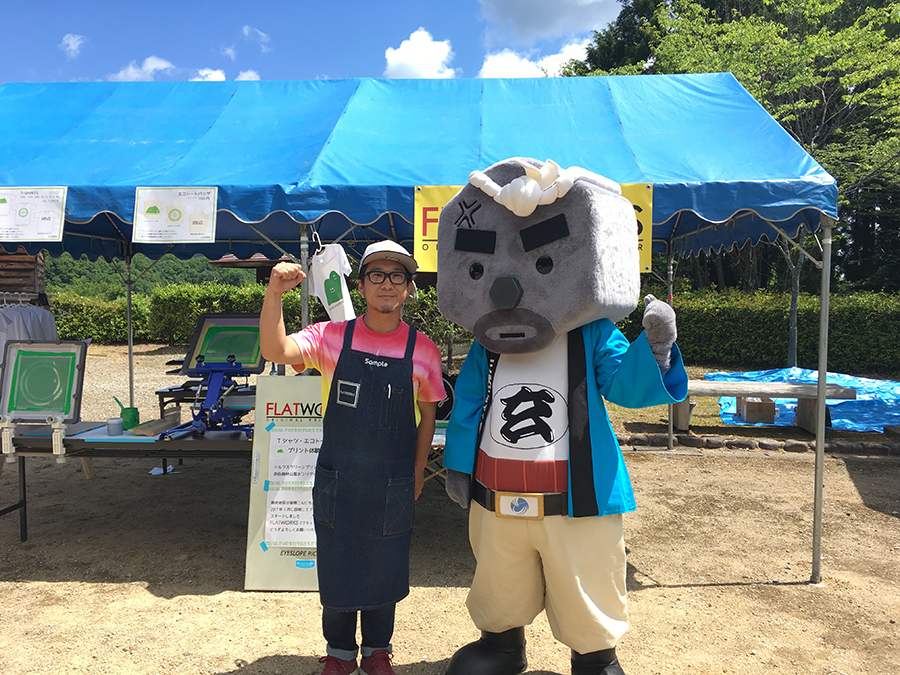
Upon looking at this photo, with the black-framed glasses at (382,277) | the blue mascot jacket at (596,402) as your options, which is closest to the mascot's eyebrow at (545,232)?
the blue mascot jacket at (596,402)

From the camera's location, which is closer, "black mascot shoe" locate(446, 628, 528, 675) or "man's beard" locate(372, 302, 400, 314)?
"man's beard" locate(372, 302, 400, 314)

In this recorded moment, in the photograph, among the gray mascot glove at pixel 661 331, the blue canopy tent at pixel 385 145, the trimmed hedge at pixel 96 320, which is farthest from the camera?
the trimmed hedge at pixel 96 320

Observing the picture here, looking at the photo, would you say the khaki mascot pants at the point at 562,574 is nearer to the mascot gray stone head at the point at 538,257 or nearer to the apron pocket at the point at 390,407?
the apron pocket at the point at 390,407

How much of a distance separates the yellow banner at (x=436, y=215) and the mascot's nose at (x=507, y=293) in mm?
1416

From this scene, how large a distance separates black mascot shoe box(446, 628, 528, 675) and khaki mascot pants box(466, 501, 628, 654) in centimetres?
14

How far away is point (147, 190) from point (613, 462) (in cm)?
348

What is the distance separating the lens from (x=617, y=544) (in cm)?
232

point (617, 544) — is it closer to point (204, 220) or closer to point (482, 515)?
point (482, 515)

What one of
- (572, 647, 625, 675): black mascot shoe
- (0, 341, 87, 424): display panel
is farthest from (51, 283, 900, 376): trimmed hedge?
(572, 647, 625, 675): black mascot shoe

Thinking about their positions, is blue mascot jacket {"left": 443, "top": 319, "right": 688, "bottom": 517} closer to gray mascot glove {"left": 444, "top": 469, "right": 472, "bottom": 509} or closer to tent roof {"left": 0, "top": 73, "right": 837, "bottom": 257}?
gray mascot glove {"left": 444, "top": 469, "right": 472, "bottom": 509}

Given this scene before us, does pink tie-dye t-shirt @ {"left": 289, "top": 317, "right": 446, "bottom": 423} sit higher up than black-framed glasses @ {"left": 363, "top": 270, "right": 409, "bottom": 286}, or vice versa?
black-framed glasses @ {"left": 363, "top": 270, "right": 409, "bottom": 286}

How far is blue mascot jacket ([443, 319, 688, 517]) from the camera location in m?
2.21

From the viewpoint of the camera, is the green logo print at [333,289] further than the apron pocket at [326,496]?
Yes

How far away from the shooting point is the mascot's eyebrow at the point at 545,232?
233cm
